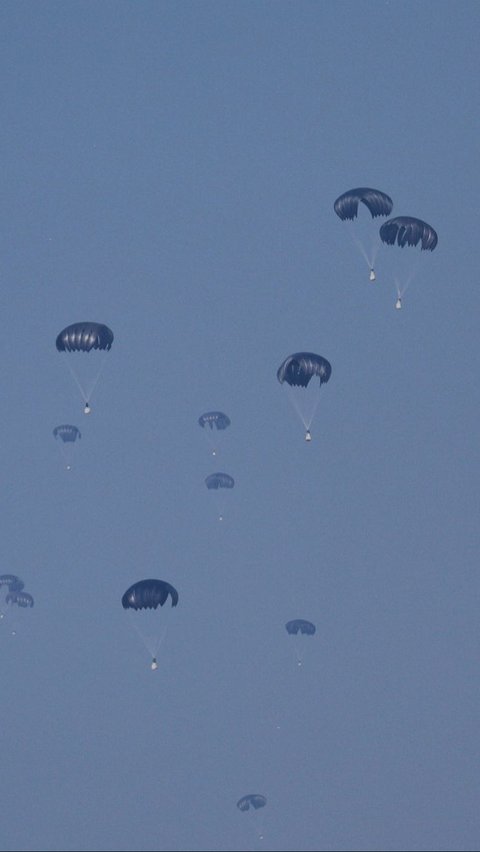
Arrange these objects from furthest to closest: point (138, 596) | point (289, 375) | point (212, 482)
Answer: point (212, 482) → point (289, 375) → point (138, 596)

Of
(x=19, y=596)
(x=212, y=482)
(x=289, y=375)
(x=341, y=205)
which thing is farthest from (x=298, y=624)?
(x=341, y=205)

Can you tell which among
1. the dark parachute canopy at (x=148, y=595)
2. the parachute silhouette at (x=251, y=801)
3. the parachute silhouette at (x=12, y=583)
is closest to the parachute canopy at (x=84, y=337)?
the dark parachute canopy at (x=148, y=595)

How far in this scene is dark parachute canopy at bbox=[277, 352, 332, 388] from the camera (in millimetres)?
42594

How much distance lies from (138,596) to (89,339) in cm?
820

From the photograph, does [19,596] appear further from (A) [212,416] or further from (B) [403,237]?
(B) [403,237]

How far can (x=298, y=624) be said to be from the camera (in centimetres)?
5612

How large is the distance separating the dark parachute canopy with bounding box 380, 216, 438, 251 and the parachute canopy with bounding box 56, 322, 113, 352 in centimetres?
930

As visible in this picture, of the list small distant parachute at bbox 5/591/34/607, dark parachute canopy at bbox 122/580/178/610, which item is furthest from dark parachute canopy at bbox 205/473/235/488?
dark parachute canopy at bbox 122/580/178/610

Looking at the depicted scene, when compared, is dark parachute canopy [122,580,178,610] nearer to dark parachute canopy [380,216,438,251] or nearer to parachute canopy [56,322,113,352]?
parachute canopy [56,322,113,352]

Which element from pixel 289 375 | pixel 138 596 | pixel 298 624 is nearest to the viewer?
pixel 138 596

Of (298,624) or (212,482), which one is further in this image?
(212,482)

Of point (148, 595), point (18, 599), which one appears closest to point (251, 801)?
point (18, 599)

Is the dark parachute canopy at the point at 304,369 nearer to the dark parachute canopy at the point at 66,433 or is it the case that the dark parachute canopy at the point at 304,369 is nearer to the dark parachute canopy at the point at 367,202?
the dark parachute canopy at the point at 367,202

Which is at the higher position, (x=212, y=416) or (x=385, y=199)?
(x=212, y=416)
